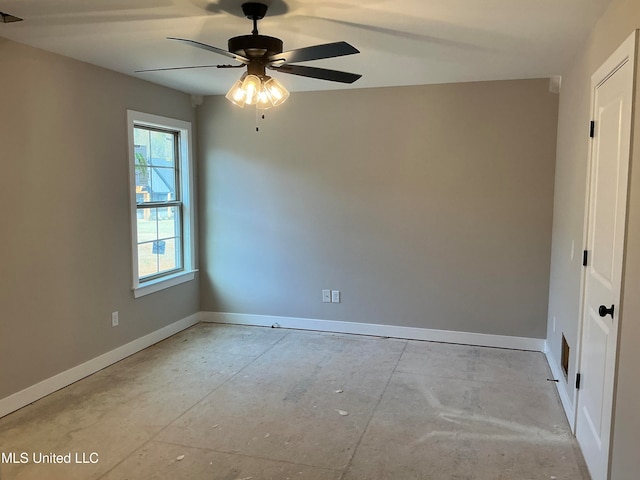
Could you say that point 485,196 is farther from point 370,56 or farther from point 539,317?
point 370,56

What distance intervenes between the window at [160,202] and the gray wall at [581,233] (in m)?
3.46

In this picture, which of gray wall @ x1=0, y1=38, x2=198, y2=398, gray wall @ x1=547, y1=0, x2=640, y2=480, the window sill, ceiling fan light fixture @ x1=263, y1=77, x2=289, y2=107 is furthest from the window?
gray wall @ x1=547, y1=0, x2=640, y2=480

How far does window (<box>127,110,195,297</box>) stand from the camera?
14.6ft

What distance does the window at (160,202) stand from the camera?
175 inches

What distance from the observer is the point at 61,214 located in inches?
142

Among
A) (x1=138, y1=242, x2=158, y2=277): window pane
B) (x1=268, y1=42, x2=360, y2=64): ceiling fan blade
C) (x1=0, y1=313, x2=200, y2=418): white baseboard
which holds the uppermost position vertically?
(x1=268, y1=42, x2=360, y2=64): ceiling fan blade

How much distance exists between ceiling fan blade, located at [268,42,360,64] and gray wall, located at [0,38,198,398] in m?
1.87

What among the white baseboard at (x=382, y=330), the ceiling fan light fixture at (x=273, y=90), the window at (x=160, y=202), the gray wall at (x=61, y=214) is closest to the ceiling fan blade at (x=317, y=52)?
the ceiling fan light fixture at (x=273, y=90)

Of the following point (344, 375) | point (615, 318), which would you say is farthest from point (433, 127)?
point (615, 318)

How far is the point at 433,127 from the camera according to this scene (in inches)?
180

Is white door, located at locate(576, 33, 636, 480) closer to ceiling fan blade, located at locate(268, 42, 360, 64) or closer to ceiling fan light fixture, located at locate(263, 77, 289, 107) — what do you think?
ceiling fan blade, located at locate(268, 42, 360, 64)

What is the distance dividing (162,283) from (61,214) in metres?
1.34

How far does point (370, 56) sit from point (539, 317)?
8.95 feet

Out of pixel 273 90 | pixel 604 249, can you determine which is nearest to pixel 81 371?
pixel 273 90
